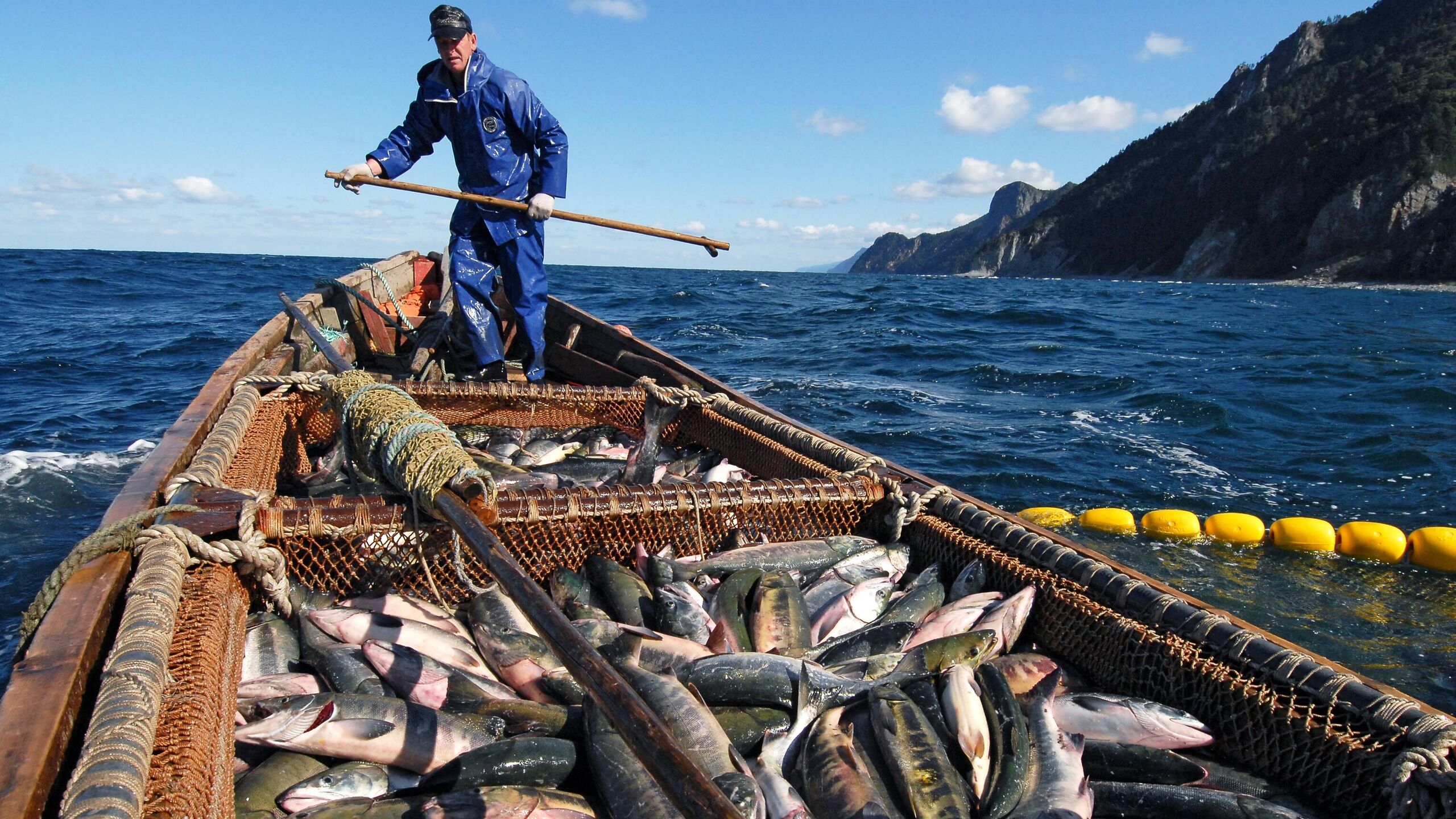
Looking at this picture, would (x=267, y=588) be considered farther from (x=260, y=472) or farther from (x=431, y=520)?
(x=260, y=472)

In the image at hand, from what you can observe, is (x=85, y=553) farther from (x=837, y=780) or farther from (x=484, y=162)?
(x=484, y=162)

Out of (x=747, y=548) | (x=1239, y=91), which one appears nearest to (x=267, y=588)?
(x=747, y=548)

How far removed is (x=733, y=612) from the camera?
3324mm

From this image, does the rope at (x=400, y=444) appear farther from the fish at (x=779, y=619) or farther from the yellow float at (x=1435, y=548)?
the yellow float at (x=1435, y=548)

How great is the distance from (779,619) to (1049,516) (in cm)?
417

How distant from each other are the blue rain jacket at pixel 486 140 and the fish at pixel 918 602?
13.5ft

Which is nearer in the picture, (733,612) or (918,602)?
(733,612)

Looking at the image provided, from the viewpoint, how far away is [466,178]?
620cm

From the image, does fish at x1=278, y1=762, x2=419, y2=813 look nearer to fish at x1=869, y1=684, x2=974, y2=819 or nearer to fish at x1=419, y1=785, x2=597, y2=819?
fish at x1=419, y1=785, x2=597, y2=819

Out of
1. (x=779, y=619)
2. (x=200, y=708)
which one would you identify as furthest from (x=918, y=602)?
(x=200, y=708)

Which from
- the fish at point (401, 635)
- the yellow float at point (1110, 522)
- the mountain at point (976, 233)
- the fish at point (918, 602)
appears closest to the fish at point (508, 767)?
the fish at point (401, 635)

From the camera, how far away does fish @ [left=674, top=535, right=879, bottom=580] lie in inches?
145

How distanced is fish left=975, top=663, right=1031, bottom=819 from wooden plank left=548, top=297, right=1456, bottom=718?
2.48ft

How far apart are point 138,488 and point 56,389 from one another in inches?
454
